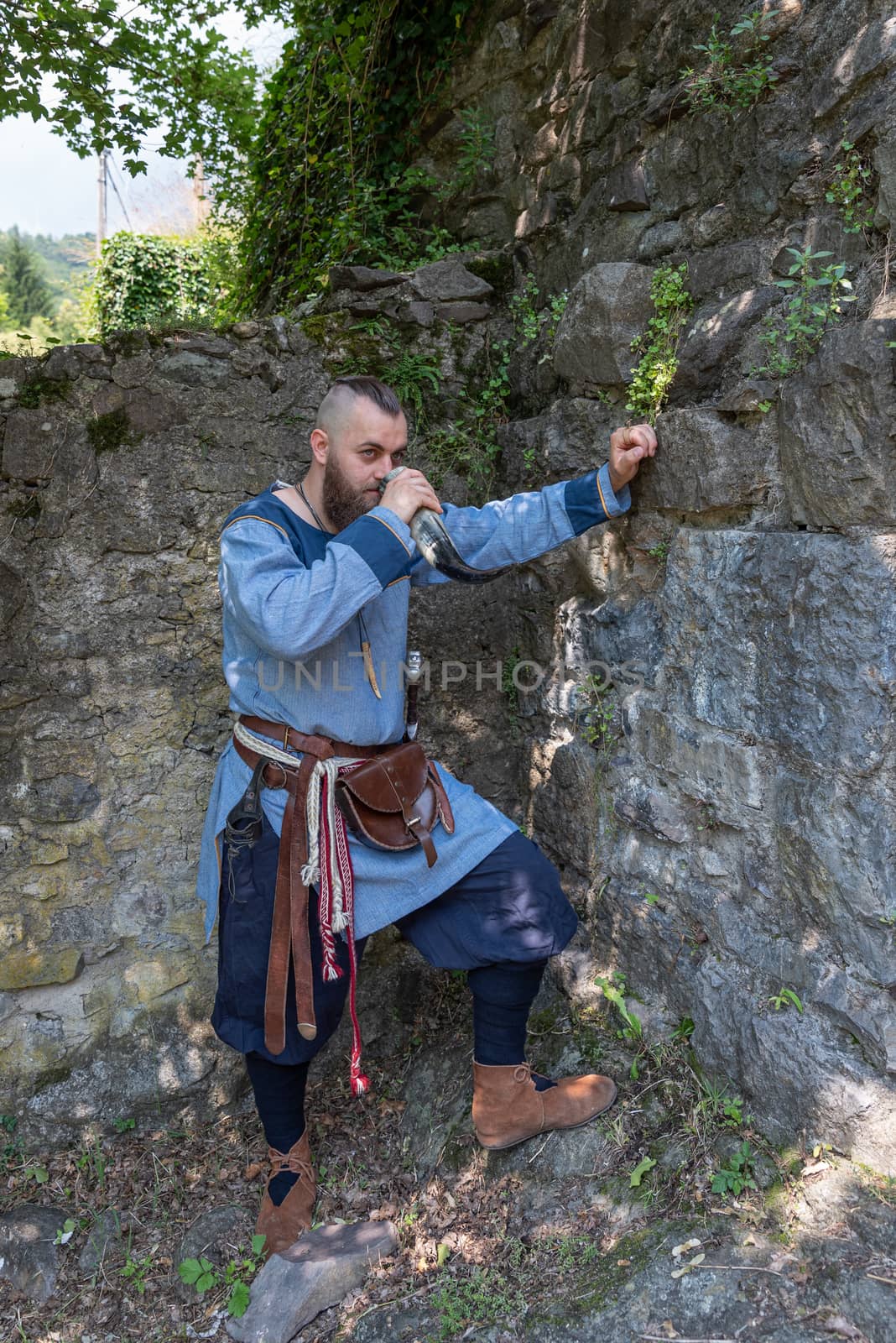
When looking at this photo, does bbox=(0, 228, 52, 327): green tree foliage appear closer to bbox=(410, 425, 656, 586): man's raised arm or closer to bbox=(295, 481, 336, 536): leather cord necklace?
bbox=(295, 481, 336, 536): leather cord necklace

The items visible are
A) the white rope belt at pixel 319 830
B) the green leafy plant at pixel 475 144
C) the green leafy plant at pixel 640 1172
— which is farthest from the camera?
the green leafy plant at pixel 475 144

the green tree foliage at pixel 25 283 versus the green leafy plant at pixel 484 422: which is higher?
the green tree foliage at pixel 25 283

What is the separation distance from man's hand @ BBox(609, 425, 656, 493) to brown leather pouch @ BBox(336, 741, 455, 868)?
0.84 meters

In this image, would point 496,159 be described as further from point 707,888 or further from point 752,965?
point 752,965

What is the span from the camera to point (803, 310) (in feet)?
6.18

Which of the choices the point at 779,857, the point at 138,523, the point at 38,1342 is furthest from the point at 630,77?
the point at 38,1342

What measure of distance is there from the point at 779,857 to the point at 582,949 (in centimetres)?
82

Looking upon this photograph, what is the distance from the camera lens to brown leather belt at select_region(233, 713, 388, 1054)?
219cm

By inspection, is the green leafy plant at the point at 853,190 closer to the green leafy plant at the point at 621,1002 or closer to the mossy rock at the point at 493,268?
the mossy rock at the point at 493,268

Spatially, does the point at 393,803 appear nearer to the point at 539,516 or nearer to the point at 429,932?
the point at 429,932

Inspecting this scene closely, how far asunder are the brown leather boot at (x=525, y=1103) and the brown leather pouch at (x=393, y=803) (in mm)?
575

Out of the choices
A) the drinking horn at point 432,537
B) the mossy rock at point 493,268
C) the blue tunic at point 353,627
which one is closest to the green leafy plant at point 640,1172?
the blue tunic at point 353,627

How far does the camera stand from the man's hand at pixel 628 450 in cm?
226

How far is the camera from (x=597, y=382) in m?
2.54
